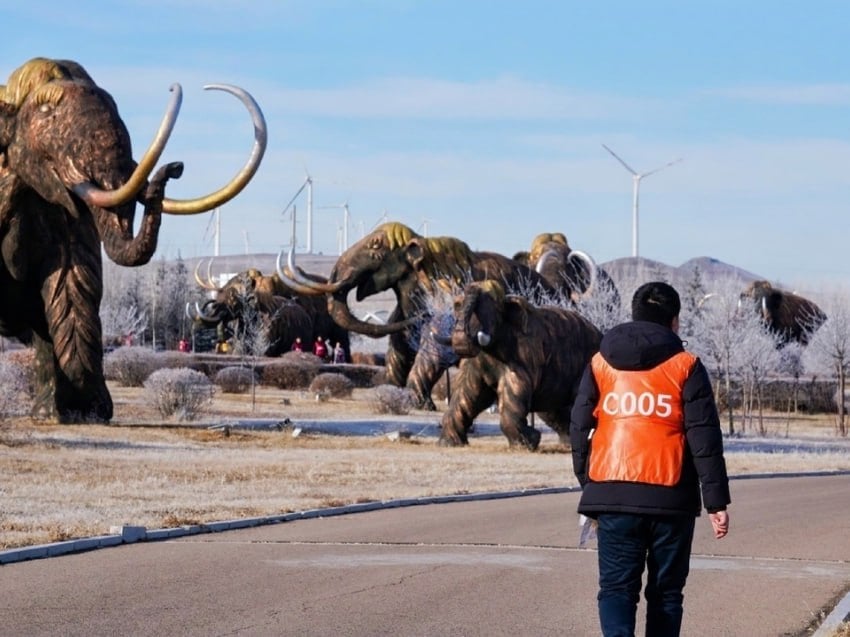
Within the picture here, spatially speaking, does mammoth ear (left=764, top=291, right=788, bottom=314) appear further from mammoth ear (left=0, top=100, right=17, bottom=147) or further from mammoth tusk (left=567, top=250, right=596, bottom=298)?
mammoth ear (left=0, top=100, right=17, bottom=147)

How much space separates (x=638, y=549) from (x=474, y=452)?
1874 cm

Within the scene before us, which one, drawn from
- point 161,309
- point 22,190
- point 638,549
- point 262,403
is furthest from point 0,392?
point 161,309

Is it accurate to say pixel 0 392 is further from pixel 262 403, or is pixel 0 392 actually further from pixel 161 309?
pixel 161 309

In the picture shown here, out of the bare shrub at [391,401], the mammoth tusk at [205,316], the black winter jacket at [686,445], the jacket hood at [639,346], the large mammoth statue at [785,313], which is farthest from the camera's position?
the mammoth tusk at [205,316]

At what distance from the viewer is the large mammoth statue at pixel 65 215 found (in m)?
22.2

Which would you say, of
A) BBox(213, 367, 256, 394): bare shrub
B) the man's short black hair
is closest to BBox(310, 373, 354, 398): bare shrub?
BBox(213, 367, 256, 394): bare shrub

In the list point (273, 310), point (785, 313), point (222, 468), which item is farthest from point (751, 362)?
point (222, 468)

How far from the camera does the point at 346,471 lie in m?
21.5

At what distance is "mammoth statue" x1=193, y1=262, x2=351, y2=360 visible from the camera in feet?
200

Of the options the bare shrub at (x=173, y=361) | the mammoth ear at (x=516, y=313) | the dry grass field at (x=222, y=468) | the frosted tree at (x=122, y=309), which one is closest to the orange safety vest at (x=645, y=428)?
the dry grass field at (x=222, y=468)

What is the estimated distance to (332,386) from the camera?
43.0m

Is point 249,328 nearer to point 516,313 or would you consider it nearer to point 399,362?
point 399,362

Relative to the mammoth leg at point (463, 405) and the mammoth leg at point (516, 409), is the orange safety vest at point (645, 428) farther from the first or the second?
the mammoth leg at point (463, 405)

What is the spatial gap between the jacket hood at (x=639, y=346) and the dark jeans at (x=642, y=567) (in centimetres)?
68
